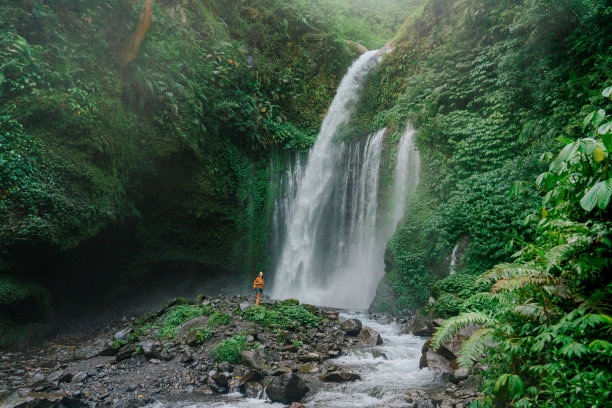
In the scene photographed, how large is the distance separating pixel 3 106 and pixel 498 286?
10522 millimetres

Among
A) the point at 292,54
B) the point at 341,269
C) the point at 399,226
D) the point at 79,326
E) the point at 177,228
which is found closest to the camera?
the point at 79,326

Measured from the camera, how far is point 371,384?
5.62 metres

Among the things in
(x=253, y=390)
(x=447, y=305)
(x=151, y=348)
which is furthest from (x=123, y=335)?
(x=447, y=305)

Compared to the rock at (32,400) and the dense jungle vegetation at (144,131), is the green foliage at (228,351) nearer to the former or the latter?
the rock at (32,400)

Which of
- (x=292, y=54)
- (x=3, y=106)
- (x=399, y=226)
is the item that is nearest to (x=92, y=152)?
(x=3, y=106)

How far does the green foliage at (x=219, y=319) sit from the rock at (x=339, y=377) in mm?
3025

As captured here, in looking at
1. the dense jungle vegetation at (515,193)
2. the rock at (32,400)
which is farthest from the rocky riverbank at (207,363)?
the dense jungle vegetation at (515,193)

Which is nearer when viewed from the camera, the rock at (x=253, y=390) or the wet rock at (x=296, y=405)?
the wet rock at (x=296, y=405)

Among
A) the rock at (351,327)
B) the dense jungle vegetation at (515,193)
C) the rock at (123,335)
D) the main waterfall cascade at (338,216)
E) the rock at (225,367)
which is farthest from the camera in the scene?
the main waterfall cascade at (338,216)

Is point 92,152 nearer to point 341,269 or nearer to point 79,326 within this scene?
point 79,326

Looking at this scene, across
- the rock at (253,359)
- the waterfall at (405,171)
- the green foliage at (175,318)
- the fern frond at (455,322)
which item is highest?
the waterfall at (405,171)

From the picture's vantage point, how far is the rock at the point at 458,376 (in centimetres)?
518

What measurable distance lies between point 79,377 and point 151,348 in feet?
4.14

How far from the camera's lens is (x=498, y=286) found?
10.5 feet
